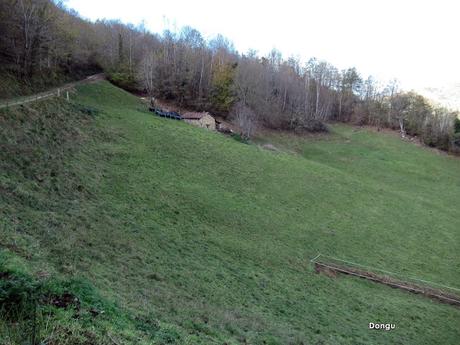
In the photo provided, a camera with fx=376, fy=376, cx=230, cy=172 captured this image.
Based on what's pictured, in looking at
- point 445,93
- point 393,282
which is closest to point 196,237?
point 393,282

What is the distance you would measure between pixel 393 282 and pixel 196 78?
183 feet

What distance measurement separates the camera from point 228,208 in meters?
28.1

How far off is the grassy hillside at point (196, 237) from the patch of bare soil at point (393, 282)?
90 centimetres

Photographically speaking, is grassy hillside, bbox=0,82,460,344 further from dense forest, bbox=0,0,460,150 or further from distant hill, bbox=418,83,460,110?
distant hill, bbox=418,83,460,110

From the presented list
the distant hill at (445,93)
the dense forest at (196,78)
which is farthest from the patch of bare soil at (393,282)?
the distant hill at (445,93)

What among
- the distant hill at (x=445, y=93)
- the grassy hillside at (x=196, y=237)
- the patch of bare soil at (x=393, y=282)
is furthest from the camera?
the distant hill at (x=445, y=93)

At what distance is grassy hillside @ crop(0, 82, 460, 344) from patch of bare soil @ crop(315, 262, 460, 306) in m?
0.90

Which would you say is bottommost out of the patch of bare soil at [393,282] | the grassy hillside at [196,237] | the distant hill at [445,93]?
the patch of bare soil at [393,282]

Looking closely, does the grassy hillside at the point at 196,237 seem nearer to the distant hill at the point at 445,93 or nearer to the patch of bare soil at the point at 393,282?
the patch of bare soil at the point at 393,282

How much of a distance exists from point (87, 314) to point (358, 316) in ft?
47.4

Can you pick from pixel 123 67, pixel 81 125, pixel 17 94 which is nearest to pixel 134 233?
pixel 81 125

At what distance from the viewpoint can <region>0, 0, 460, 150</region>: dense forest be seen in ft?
149

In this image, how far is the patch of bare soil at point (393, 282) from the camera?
925 inches

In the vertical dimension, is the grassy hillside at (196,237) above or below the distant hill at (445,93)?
below
